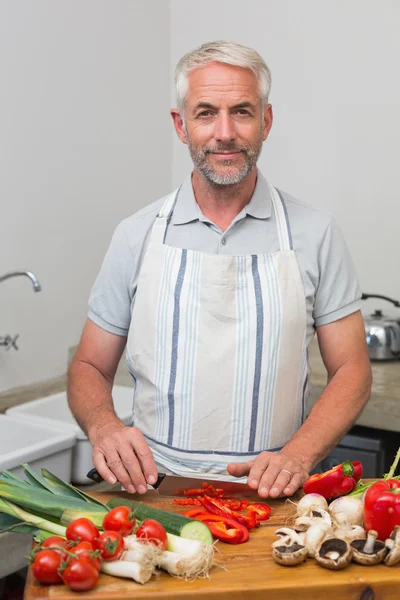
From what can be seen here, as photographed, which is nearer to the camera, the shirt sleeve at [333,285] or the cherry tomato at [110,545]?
the cherry tomato at [110,545]

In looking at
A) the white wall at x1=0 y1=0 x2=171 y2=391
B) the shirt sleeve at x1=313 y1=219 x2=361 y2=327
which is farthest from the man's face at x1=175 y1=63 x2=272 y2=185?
the white wall at x1=0 y1=0 x2=171 y2=391

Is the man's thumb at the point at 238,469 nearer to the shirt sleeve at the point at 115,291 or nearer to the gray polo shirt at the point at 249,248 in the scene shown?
the gray polo shirt at the point at 249,248

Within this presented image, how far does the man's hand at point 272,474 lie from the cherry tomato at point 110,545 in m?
0.37

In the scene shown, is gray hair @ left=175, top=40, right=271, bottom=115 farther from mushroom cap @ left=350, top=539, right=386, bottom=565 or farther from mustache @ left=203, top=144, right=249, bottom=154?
mushroom cap @ left=350, top=539, right=386, bottom=565

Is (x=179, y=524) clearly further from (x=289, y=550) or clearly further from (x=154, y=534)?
(x=289, y=550)

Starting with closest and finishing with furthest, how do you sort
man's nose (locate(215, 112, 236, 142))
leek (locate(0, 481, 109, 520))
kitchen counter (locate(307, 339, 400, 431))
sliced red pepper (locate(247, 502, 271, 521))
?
leek (locate(0, 481, 109, 520))
sliced red pepper (locate(247, 502, 271, 521))
man's nose (locate(215, 112, 236, 142))
kitchen counter (locate(307, 339, 400, 431))

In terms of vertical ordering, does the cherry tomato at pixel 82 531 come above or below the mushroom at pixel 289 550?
above

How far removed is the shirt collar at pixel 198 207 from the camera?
A: 1.87m

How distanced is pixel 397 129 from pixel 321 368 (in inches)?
38.0

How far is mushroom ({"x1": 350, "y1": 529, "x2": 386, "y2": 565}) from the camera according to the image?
1.21 metres

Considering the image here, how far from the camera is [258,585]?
1.17 metres

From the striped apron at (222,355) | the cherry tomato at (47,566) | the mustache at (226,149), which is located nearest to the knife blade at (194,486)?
the striped apron at (222,355)

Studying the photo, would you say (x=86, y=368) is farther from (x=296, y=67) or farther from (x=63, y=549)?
(x=296, y=67)

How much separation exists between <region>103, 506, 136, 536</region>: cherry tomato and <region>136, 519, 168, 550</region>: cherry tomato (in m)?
0.02
